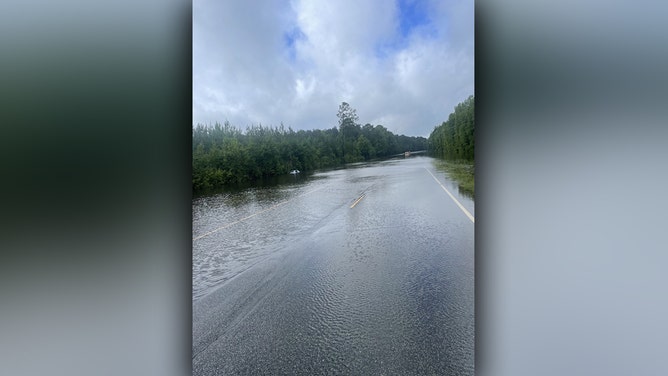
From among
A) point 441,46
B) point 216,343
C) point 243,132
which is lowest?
point 216,343

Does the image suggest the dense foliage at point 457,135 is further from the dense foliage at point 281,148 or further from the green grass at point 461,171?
the dense foliage at point 281,148

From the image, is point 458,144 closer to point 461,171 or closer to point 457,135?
point 457,135

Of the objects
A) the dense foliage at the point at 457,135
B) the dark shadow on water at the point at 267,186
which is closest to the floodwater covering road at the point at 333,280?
the dark shadow on water at the point at 267,186

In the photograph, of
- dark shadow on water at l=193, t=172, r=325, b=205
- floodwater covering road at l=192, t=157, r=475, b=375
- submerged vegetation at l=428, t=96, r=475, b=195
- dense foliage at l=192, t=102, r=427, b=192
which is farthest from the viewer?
dark shadow on water at l=193, t=172, r=325, b=205

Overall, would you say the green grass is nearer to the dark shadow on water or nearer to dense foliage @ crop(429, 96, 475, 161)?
dense foliage @ crop(429, 96, 475, 161)

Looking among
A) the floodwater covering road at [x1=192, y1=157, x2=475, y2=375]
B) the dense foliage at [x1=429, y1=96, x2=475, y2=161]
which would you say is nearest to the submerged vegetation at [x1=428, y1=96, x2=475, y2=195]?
the dense foliage at [x1=429, y1=96, x2=475, y2=161]

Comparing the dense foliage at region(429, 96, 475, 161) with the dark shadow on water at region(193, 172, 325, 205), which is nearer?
the dense foliage at region(429, 96, 475, 161)
